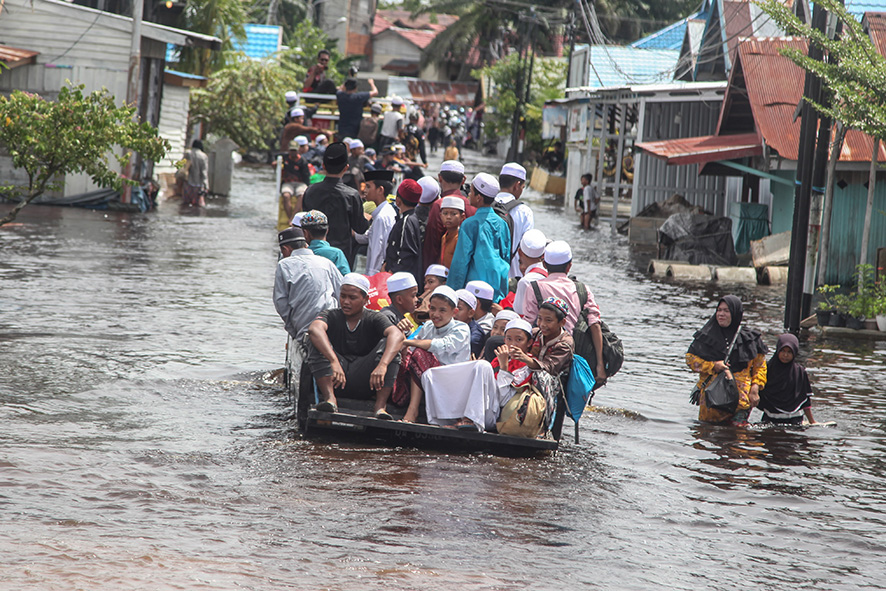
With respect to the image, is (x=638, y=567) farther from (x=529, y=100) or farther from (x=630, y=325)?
(x=529, y=100)

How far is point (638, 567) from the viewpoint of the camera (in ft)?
19.9

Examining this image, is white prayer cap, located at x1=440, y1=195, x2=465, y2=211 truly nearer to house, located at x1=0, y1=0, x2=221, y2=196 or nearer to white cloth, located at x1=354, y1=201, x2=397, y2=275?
white cloth, located at x1=354, y1=201, x2=397, y2=275

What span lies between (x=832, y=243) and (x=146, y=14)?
22356mm

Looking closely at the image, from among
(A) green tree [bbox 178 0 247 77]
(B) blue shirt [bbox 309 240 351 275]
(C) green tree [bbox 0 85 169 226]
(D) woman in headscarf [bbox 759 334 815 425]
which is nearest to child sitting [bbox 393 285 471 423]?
(B) blue shirt [bbox 309 240 351 275]

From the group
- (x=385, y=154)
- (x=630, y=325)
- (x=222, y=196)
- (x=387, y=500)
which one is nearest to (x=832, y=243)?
(x=630, y=325)

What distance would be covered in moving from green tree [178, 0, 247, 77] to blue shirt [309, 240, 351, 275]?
26971mm

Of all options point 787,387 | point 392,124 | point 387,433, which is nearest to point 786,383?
point 787,387

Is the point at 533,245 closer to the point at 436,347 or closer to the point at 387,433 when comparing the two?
the point at 436,347

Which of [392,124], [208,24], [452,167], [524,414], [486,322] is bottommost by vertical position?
[524,414]

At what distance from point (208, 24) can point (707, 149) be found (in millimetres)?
19258

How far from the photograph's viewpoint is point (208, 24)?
35.0 m

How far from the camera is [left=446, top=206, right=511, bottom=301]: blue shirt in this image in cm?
923

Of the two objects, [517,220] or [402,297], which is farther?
[517,220]

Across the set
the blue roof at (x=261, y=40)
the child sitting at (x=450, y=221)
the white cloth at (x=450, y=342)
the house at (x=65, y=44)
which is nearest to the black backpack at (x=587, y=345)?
the white cloth at (x=450, y=342)
